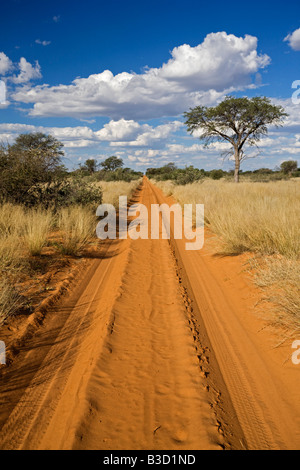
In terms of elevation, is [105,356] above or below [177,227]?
below

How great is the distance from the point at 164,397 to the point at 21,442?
1387 mm

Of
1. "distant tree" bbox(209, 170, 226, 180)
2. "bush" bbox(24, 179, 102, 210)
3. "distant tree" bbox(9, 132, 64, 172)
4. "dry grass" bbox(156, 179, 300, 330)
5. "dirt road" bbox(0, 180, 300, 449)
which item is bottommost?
"dirt road" bbox(0, 180, 300, 449)

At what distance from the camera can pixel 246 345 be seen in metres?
3.78

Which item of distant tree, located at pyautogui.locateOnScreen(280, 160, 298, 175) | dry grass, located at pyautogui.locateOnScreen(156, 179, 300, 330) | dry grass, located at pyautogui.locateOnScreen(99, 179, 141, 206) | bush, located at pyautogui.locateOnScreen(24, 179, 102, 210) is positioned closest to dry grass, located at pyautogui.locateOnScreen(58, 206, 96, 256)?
bush, located at pyautogui.locateOnScreen(24, 179, 102, 210)

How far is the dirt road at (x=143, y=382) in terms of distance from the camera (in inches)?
96.0

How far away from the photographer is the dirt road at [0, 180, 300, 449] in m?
2.44

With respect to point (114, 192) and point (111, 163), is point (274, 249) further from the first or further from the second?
point (111, 163)

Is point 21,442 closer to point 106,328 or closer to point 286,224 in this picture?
point 106,328

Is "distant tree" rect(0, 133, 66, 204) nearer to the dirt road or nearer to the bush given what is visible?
the bush

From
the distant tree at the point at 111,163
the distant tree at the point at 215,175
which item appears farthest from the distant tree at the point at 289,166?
the distant tree at the point at 111,163

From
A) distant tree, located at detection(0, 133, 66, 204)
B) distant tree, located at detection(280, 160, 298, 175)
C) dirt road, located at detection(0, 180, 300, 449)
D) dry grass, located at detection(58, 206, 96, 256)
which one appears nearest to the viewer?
dirt road, located at detection(0, 180, 300, 449)

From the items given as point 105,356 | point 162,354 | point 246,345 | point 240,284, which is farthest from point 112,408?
point 240,284
